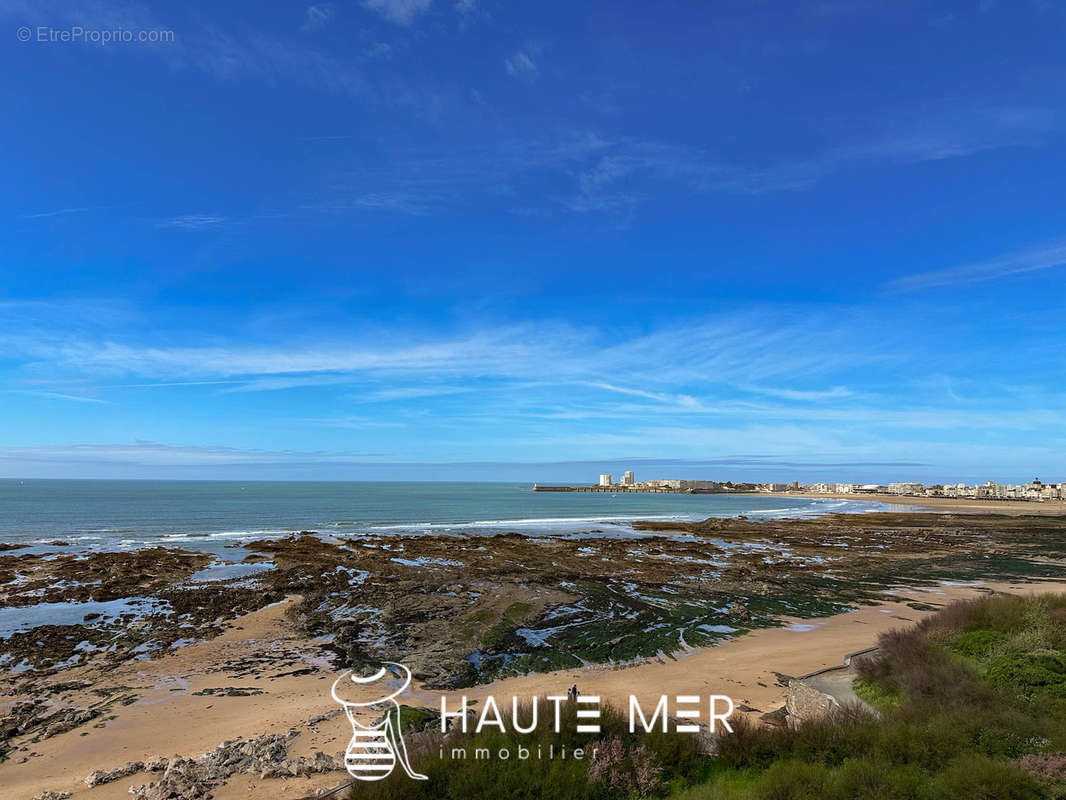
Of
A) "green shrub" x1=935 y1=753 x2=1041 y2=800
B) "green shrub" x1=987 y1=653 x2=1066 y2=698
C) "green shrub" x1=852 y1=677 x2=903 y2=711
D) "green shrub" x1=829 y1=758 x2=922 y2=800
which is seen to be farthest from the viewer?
"green shrub" x1=852 y1=677 x2=903 y2=711

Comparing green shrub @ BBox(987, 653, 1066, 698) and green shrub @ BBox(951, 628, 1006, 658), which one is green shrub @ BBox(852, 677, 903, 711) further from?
green shrub @ BBox(951, 628, 1006, 658)

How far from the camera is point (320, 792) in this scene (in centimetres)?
905

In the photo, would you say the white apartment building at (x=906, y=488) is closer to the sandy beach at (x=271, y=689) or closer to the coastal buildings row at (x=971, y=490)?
the coastal buildings row at (x=971, y=490)

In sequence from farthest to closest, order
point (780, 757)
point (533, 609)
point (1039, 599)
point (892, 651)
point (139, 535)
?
point (139, 535)
point (533, 609)
point (1039, 599)
point (892, 651)
point (780, 757)

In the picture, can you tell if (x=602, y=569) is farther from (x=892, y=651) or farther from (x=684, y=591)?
(x=892, y=651)

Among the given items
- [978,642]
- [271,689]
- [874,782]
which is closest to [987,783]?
[874,782]

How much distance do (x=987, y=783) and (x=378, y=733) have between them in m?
9.34

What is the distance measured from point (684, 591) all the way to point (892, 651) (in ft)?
50.5

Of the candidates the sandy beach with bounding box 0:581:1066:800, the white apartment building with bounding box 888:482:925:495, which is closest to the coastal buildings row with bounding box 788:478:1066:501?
the white apartment building with bounding box 888:482:925:495

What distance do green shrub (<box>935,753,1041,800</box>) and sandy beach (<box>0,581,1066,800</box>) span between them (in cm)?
632

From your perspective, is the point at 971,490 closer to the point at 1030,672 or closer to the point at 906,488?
the point at 906,488

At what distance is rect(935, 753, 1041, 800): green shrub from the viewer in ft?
22.1

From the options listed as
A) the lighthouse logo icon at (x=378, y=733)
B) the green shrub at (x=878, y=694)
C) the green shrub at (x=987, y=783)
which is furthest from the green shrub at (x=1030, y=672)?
the lighthouse logo icon at (x=378, y=733)

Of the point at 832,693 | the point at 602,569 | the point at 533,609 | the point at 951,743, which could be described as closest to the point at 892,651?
the point at 832,693
